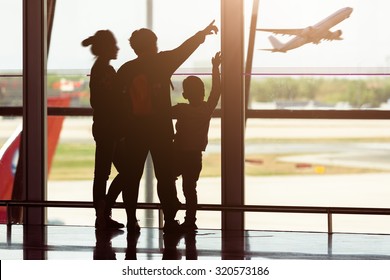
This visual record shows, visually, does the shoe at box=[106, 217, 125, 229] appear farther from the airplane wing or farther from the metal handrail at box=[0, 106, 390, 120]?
the airplane wing

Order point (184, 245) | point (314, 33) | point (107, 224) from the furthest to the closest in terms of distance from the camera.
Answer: point (314, 33)
point (107, 224)
point (184, 245)

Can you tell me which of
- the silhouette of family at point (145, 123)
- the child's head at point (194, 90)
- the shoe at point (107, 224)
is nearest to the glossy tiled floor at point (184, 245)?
the shoe at point (107, 224)

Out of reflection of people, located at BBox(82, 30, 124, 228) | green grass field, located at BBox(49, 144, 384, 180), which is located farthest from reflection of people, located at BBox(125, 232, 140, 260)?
green grass field, located at BBox(49, 144, 384, 180)

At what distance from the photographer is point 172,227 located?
7.93 meters

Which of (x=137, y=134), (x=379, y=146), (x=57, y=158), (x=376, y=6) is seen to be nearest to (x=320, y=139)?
(x=379, y=146)

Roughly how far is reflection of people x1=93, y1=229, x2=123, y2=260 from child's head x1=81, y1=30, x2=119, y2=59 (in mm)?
1462

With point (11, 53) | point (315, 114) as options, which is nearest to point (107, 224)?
→ point (11, 53)

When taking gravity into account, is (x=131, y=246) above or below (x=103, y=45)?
below

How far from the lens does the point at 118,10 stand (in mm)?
8906

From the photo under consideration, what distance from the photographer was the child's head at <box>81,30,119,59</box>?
812 cm

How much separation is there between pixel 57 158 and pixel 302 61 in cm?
240

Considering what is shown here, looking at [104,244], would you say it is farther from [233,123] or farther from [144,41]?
[233,123]

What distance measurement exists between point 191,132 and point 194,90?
13.6 inches

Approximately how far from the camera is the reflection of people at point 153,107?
7.68 metres
